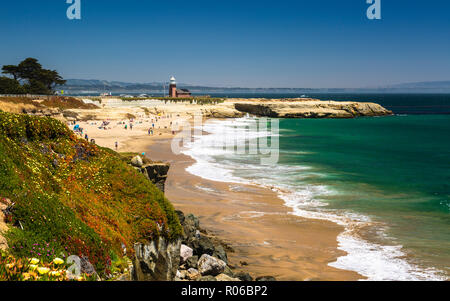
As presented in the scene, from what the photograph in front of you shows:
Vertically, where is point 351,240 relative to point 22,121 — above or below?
below

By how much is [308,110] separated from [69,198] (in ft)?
357

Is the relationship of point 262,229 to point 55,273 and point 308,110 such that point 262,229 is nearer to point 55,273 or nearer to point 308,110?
point 55,273

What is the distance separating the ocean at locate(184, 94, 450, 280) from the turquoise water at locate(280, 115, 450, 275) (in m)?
0.05

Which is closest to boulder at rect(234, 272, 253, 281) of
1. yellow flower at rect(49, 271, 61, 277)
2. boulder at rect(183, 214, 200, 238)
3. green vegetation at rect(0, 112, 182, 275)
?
boulder at rect(183, 214, 200, 238)

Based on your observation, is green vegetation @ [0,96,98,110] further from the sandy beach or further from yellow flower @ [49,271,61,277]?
yellow flower @ [49,271,61,277]

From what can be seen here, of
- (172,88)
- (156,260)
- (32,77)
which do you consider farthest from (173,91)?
(156,260)

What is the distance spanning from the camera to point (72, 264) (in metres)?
6.88

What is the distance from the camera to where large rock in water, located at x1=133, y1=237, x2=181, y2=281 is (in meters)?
9.11

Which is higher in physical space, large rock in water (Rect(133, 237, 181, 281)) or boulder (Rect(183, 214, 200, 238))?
large rock in water (Rect(133, 237, 181, 281))

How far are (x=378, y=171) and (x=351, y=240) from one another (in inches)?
762

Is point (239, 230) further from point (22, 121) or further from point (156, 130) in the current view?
point (156, 130)

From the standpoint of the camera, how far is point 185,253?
13070 millimetres

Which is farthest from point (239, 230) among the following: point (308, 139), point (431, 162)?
point (308, 139)

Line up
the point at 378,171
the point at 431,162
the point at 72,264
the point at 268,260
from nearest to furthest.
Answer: the point at 72,264
the point at 268,260
the point at 378,171
the point at 431,162
